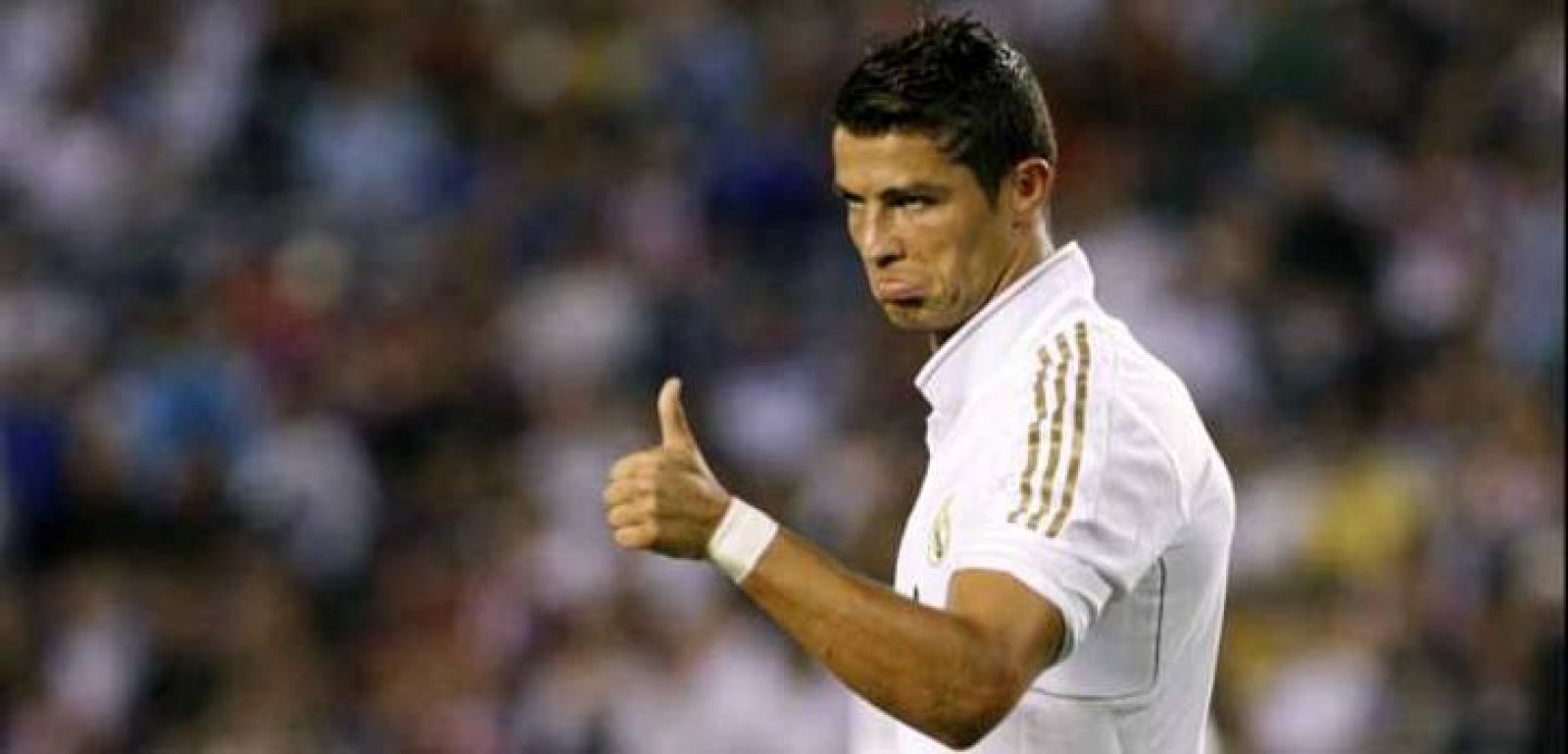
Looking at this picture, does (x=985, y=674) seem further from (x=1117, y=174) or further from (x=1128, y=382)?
(x=1117, y=174)

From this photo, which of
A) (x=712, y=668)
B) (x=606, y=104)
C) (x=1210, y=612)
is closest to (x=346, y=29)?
(x=606, y=104)

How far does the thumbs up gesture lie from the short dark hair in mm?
519

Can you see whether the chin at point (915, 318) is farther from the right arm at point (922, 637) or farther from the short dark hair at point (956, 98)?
the right arm at point (922, 637)

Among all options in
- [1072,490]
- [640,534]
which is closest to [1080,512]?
[1072,490]

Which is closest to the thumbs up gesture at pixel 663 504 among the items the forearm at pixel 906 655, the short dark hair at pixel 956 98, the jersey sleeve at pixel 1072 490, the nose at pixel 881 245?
Result: the forearm at pixel 906 655

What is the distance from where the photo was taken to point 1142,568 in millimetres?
3793

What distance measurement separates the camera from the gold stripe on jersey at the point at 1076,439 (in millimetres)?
3699

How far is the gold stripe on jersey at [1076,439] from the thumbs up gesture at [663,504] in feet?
1.18

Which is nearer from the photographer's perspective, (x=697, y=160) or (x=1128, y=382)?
(x=1128, y=382)

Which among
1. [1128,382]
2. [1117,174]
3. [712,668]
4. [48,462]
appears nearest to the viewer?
[1128,382]

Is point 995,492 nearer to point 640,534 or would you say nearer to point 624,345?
point 640,534

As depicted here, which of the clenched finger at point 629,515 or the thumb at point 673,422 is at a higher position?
the thumb at point 673,422

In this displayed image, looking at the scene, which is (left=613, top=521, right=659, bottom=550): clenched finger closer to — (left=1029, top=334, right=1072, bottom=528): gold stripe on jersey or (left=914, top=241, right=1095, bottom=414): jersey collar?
(left=1029, top=334, right=1072, bottom=528): gold stripe on jersey

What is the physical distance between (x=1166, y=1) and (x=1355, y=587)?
3.22 metres
